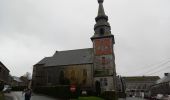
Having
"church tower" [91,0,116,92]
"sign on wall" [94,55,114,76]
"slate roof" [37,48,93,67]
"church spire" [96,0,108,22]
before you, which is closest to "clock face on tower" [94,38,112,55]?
"church tower" [91,0,116,92]

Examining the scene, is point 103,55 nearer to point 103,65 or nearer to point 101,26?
point 103,65

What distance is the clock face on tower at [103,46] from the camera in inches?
1901

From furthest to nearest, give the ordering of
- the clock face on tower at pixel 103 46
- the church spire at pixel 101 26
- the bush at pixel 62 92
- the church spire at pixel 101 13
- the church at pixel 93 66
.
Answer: the church spire at pixel 101 13 < the church spire at pixel 101 26 < the clock face on tower at pixel 103 46 < the church at pixel 93 66 < the bush at pixel 62 92

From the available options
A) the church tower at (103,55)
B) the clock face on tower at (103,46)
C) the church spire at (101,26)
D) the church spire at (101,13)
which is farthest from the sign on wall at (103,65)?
the church spire at (101,13)

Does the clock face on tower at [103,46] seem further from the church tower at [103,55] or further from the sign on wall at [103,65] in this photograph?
the sign on wall at [103,65]

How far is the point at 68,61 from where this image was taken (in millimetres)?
53281

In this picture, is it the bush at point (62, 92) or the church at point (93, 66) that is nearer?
the bush at point (62, 92)

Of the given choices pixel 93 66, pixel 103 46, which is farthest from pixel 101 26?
pixel 93 66

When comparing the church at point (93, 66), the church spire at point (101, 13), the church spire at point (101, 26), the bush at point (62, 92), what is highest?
the church spire at point (101, 13)

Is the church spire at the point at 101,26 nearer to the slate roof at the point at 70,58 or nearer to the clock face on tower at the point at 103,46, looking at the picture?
the clock face on tower at the point at 103,46

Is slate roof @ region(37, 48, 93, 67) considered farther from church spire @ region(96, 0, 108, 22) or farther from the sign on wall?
church spire @ region(96, 0, 108, 22)

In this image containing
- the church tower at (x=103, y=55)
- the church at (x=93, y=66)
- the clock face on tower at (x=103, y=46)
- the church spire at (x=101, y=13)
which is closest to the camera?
the church tower at (x=103, y=55)

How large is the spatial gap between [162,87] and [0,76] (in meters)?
64.4

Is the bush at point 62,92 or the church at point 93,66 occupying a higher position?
the church at point 93,66
